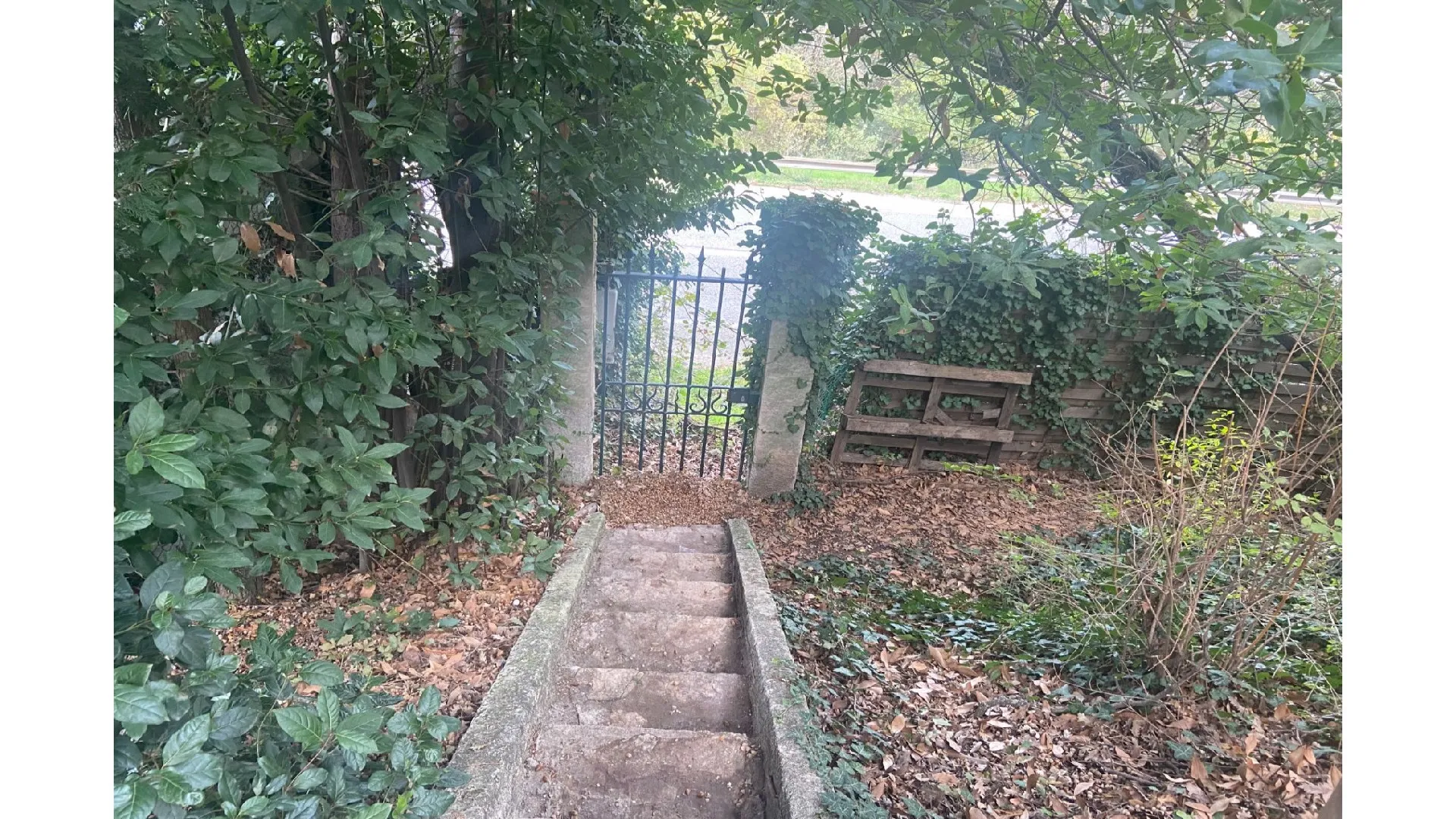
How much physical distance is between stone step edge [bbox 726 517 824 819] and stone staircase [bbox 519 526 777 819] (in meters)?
0.09

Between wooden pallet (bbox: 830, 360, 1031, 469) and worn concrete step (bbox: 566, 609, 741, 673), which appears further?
wooden pallet (bbox: 830, 360, 1031, 469)

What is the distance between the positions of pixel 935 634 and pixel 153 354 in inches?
126

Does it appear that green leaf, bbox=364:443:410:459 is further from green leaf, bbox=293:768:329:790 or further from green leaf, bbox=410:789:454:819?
green leaf, bbox=410:789:454:819

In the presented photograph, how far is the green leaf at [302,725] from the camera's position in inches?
51.3

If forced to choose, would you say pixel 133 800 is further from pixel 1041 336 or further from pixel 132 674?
pixel 1041 336

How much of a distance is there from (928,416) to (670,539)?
2.82 meters

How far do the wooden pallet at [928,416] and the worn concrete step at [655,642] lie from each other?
310cm

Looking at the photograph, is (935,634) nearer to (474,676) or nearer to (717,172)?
(474,676)

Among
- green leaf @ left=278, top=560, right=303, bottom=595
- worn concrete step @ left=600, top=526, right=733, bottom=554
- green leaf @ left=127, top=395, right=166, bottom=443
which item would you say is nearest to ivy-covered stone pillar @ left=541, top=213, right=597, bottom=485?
worn concrete step @ left=600, top=526, right=733, bottom=554

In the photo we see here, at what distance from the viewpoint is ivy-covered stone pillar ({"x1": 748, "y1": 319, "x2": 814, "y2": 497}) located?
5242 mm

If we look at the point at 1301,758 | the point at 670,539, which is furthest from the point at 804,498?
the point at 1301,758

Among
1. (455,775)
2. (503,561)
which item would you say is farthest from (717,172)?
(455,775)

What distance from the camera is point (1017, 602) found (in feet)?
12.0

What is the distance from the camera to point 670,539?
4.79 metres
